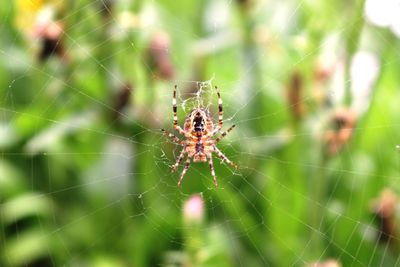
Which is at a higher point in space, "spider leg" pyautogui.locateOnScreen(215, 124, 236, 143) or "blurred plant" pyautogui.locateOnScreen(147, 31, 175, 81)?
"blurred plant" pyautogui.locateOnScreen(147, 31, 175, 81)

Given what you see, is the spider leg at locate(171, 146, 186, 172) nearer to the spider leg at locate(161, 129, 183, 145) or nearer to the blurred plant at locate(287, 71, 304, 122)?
the spider leg at locate(161, 129, 183, 145)

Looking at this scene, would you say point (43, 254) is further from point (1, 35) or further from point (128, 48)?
point (1, 35)

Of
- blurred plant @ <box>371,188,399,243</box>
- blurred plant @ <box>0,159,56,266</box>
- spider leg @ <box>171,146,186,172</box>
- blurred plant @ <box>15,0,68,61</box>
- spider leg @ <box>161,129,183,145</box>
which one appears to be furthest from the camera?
spider leg @ <box>161,129,183,145</box>

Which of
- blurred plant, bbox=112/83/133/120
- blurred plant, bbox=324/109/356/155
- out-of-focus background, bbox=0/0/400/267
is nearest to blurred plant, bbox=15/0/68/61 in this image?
out-of-focus background, bbox=0/0/400/267

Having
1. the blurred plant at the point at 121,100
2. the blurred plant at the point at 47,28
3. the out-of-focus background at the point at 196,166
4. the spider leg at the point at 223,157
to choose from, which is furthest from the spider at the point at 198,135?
the blurred plant at the point at 47,28

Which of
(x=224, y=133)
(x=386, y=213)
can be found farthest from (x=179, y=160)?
(x=386, y=213)
